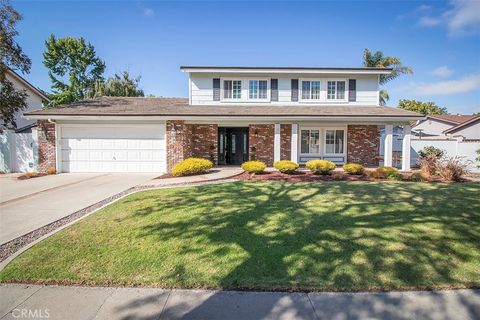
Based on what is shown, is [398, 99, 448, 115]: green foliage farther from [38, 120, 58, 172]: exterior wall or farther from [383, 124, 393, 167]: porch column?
[38, 120, 58, 172]: exterior wall

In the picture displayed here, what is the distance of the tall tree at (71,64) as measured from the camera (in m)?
33.7

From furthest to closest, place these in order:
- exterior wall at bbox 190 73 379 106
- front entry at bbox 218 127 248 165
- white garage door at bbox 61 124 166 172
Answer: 1. front entry at bbox 218 127 248 165
2. exterior wall at bbox 190 73 379 106
3. white garage door at bbox 61 124 166 172

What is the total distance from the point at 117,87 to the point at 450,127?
39001 millimetres

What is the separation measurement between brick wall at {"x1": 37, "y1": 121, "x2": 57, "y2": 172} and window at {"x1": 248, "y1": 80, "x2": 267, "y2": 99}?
10930 mm

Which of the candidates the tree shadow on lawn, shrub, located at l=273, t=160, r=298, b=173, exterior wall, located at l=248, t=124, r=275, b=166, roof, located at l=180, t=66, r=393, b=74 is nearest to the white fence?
roof, located at l=180, t=66, r=393, b=74

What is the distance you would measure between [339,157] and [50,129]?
53.9 ft

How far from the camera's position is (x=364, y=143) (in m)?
16.6

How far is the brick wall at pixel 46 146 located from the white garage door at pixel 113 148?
0.43 meters

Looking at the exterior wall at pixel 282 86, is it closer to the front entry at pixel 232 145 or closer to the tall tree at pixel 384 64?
the front entry at pixel 232 145

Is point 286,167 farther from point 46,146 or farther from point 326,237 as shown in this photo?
point 46,146

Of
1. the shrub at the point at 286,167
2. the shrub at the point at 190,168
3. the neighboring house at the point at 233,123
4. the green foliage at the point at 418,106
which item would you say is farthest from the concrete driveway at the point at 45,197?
the green foliage at the point at 418,106

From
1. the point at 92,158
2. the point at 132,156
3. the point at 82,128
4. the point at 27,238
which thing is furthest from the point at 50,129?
the point at 27,238

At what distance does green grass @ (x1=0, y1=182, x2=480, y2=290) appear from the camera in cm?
363

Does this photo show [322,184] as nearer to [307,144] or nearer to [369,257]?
[369,257]
